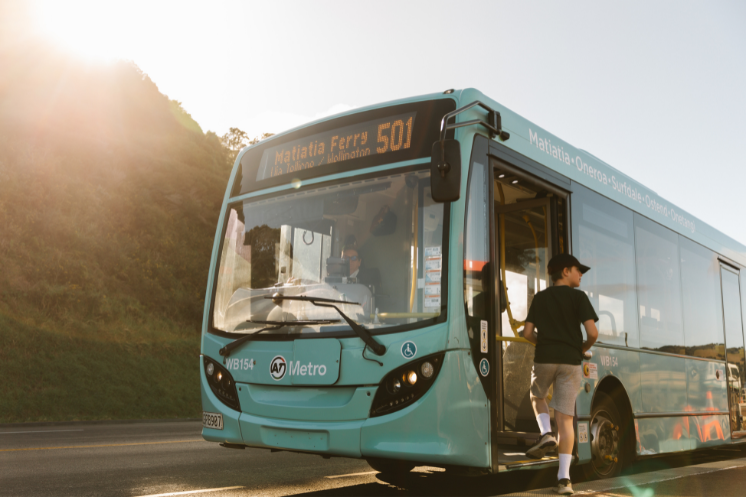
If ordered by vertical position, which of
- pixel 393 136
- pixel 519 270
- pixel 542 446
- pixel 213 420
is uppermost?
pixel 393 136

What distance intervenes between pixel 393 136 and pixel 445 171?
0.85 m

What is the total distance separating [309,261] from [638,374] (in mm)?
4088

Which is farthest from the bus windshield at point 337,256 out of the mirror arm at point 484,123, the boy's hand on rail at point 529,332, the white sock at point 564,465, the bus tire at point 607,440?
the bus tire at point 607,440

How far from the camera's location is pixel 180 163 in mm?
48625

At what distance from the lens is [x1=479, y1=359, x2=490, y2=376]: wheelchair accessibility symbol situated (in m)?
4.96

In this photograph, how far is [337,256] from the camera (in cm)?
562

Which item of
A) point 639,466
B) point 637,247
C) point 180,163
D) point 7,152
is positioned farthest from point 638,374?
point 180,163

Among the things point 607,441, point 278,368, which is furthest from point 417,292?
point 607,441

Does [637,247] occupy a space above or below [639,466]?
above

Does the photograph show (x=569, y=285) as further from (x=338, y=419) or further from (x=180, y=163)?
(x=180, y=163)

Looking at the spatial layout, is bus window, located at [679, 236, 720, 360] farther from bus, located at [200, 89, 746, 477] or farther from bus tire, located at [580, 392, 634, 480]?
bus tire, located at [580, 392, 634, 480]

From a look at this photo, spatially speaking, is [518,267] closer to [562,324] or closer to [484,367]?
[562,324]

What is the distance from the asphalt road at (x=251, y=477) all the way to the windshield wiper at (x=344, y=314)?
173 centimetres

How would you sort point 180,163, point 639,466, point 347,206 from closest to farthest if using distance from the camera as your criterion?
point 347,206 < point 639,466 < point 180,163
